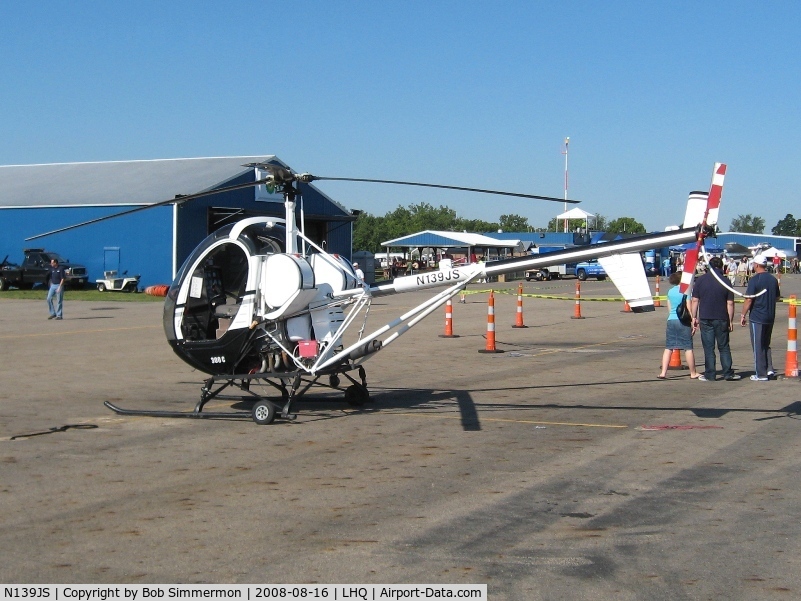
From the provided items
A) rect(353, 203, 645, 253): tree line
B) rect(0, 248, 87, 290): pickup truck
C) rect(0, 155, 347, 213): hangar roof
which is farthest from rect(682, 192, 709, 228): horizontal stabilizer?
rect(353, 203, 645, 253): tree line

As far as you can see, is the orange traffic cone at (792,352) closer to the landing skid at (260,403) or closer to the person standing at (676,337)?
the person standing at (676,337)

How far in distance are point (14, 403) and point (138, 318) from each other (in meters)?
16.9

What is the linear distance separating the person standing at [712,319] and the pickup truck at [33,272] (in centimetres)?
3728

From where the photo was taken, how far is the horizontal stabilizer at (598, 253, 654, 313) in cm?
1112

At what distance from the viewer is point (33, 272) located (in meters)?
47.1

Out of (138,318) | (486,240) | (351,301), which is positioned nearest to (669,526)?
(351,301)

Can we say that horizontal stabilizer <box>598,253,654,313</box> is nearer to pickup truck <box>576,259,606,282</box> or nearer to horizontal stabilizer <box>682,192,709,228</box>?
horizontal stabilizer <box>682,192,709,228</box>

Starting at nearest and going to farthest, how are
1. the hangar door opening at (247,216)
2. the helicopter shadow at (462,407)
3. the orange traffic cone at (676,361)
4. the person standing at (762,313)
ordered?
the helicopter shadow at (462,407), the person standing at (762,313), the orange traffic cone at (676,361), the hangar door opening at (247,216)

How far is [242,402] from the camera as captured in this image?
1290 centimetres

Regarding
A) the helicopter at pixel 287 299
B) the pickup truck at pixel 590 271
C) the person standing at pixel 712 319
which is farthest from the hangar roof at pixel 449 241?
the helicopter at pixel 287 299

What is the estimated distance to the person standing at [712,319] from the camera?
15250 mm

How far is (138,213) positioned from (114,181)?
6341 mm

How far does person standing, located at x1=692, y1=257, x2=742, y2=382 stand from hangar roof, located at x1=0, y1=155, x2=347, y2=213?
34.9 m

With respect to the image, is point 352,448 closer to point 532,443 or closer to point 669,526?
point 532,443
